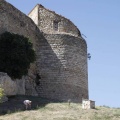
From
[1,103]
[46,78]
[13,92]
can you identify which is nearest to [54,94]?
[46,78]

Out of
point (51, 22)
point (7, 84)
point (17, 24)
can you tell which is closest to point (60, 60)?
point (51, 22)

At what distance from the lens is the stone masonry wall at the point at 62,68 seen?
28.4 metres

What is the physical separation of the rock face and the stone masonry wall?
4681mm

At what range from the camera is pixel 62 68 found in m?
28.8

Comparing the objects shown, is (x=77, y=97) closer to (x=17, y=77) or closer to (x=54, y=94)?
(x=54, y=94)

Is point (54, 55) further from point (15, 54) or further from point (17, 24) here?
point (15, 54)

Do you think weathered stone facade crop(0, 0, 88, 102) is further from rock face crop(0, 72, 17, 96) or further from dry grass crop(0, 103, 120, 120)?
dry grass crop(0, 103, 120, 120)

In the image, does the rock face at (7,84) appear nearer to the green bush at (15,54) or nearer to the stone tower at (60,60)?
the green bush at (15,54)

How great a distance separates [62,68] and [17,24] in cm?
401

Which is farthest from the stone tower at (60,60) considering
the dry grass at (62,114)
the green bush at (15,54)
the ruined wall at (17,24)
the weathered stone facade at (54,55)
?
the dry grass at (62,114)

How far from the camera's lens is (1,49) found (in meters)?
25.4

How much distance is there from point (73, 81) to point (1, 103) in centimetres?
859

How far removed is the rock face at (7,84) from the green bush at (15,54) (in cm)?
130

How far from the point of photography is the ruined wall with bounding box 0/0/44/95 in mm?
26459
